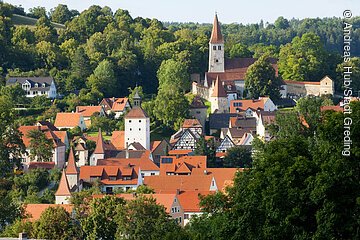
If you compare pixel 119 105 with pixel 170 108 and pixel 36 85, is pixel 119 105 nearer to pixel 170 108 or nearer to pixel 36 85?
pixel 170 108

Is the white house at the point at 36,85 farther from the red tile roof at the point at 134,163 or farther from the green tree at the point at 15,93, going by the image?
the red tile roof at the point at 134,163

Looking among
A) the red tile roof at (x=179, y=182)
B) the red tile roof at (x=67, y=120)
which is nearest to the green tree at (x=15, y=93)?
the red tile roof at (x=67, y=120)

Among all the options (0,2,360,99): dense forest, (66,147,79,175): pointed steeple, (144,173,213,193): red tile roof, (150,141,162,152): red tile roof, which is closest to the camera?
(144,173,213,193): red tile roof

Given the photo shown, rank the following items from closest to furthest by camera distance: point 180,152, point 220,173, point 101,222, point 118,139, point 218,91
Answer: point 101,222
point 220,173
point 180,152
point 118,139
point 218,91

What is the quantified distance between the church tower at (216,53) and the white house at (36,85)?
14.4m

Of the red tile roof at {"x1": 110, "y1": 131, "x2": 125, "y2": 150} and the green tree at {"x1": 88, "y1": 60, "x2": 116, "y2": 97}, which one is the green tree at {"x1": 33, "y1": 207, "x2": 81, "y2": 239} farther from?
the green tree at {"x1": 88, "y1": 60, "x2": 116, "y2": 97}

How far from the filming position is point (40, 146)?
214 ft

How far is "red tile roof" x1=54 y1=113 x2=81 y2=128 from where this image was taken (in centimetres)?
7438

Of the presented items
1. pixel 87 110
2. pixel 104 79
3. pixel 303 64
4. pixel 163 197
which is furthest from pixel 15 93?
pixel 163 197

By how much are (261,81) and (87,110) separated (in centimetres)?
1424

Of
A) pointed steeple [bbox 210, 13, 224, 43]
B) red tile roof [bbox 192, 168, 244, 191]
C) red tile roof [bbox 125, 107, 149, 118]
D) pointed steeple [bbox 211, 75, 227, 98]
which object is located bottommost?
red tile roof [bbox 192, 168, 244, 191]

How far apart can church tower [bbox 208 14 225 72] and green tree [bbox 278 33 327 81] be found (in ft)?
16.1

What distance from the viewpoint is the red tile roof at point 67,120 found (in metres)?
74.4

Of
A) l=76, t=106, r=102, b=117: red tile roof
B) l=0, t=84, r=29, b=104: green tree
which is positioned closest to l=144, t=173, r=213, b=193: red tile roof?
l=76, t=106, r=102, b=117: red tile roof
